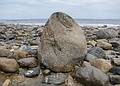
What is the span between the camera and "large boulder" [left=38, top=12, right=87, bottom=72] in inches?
309

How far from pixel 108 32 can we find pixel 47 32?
752 cm

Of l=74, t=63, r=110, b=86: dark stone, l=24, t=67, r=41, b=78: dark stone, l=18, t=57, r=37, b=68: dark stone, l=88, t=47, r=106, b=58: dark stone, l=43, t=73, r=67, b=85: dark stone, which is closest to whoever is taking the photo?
l=74, t=63, r=110, b=86: dark stone

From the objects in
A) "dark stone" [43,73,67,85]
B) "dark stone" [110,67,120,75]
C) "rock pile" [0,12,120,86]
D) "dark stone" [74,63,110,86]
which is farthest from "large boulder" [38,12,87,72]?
"dark stone" [110,67,120,75]

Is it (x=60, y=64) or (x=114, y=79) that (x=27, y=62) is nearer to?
(x=60, y=64)

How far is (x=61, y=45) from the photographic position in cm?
798

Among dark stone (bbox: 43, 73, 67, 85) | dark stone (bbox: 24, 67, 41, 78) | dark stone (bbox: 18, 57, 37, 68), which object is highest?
dark stone (bbox: 18, 57, 37, 68)

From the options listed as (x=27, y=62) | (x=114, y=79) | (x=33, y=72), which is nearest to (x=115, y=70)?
(x=114, y=79)

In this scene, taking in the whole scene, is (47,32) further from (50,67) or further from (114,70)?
(114,70)

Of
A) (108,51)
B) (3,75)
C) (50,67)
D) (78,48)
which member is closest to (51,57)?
(50,67)

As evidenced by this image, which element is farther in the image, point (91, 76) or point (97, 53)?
point (97, 53)

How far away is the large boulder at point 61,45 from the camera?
784 centimetres

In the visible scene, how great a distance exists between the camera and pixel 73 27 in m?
8.41

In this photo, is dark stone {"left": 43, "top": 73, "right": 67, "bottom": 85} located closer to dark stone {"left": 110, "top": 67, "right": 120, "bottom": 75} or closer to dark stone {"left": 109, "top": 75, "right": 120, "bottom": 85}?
dark stone {"left": 109, "top": 75, "right": 120, "bottom": 85}

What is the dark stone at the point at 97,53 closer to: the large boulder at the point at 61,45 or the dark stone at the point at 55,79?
the large boulder at the point at 61,45
